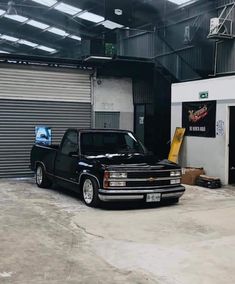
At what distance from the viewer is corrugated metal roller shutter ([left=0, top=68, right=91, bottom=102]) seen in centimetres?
1396

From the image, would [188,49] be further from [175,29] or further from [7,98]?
[7,98]

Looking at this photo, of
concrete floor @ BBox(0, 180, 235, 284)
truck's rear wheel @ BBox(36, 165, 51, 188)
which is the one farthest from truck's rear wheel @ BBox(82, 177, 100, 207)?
truck's rear wheel @ BBox(36, 165, 51, 188)

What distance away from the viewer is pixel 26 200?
395 inches

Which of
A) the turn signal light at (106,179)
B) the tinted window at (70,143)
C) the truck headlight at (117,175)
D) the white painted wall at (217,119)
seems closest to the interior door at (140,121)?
the white painted wall at (217,119)

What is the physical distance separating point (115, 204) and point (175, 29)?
27.9 ft

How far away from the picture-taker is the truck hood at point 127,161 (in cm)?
911

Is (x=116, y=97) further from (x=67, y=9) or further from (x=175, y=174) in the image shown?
(x=175, y=174)

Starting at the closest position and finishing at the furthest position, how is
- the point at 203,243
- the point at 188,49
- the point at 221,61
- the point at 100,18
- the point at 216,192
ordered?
the point at 203,243
the point at 216,192
the point at 221,61
the point at 188,49
the point at 100,18

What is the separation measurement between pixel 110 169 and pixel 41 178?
350cm

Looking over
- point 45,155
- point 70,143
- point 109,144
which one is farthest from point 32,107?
point 109,144

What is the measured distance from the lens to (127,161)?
371 inches

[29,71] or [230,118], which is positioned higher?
[29,71]

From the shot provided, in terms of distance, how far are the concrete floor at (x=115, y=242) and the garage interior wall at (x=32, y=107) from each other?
4.00m

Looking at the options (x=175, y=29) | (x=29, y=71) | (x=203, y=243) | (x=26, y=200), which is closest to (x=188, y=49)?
(x=175, y=29)
